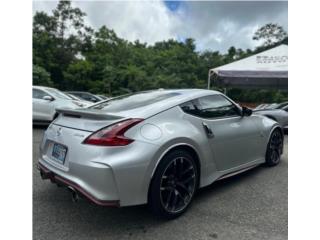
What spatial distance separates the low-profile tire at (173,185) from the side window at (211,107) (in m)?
0.56

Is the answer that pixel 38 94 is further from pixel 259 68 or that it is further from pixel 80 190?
pixel 259 68

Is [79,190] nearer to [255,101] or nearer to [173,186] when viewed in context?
[173,186]

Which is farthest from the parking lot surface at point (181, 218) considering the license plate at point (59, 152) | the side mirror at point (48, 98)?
the side mirror at point (48, 98)

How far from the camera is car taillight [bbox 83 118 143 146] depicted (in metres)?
2.41

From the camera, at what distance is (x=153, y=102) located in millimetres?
3053

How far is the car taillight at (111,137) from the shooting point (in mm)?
2414

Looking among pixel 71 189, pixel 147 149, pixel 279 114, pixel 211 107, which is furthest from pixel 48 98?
pixel 279 114

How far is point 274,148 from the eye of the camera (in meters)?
4.62

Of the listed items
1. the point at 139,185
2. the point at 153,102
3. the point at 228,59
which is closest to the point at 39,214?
the point at 139,185

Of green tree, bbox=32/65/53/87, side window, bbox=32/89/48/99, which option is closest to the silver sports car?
side window, bbox=32/89/48/99

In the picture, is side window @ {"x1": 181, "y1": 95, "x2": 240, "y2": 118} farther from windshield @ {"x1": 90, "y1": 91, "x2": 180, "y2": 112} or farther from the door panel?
windshield @ {"x1": 90, "y1": 91, "x2": 180, "y2": 112}

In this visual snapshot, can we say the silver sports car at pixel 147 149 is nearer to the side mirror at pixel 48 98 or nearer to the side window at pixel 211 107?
the side window at pixel 211 107

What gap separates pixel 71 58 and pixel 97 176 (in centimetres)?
2905

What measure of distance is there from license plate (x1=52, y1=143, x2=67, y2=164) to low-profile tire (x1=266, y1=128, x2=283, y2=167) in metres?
3.28
